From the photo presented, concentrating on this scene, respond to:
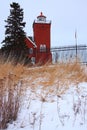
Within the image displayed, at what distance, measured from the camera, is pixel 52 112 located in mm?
7613

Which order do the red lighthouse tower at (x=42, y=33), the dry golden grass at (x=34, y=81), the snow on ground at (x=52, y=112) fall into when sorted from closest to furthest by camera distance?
the snow on ground at (x=52, y=112) → the dry golden grass at (x=34, y=81) → the red lighthouse tower at (x=42, y=33)

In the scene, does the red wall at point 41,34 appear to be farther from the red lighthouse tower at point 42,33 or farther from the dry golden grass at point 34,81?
the dry golden grass at point 34,81

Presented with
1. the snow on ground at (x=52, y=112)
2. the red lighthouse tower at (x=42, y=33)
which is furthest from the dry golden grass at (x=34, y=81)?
the red lighthouse tower at (x=42, y=33)

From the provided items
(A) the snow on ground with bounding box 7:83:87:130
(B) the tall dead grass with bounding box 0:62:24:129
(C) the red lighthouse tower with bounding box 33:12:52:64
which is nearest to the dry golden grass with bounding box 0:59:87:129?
(B) the tall dead grass with bounding box 0:62:24:129

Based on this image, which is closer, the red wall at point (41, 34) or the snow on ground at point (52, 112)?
the snow on ground at point (52, 112)

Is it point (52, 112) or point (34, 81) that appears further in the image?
point (34, 81)

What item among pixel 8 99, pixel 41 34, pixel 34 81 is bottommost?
pixel 41 34

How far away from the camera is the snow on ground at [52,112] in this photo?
707cm

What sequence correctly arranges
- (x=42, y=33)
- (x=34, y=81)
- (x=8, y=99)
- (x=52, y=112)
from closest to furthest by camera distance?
(x=8, y=99)
(x=52, y=112)
(x=34, y=81)
(x=42, y=33)

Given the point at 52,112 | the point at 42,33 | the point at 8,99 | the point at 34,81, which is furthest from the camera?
the point at 42,33

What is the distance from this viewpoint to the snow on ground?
7.07 metres

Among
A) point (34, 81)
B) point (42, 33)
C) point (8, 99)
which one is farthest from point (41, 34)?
point (8, 99)

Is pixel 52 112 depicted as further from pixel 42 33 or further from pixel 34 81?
pixel 42 33

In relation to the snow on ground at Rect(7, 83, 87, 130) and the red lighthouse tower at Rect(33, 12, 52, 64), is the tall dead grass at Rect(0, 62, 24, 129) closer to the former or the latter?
the snow on ground at Rect(7, 83, 87, 130)
